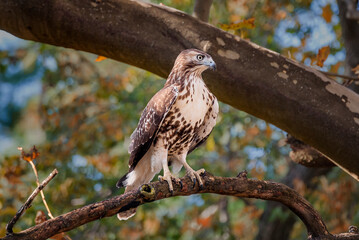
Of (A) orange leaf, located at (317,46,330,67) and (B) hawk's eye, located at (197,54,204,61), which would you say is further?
(A) orange leaf, located at (317,46,330,67)

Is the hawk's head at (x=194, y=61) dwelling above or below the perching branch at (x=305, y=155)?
above

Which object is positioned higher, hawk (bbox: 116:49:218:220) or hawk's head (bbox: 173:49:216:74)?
hawk's head (bbox: 173:49:216:74)

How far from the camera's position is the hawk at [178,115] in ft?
9.69

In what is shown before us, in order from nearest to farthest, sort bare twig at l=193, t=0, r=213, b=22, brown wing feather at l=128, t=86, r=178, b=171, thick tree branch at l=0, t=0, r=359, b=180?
brown wing feather at l=128, t=86, r=178, b=171 < thick tree branch at l=0, t=0, r=359, b=180 < bare twig at l=193, t=0, r=213, b=22

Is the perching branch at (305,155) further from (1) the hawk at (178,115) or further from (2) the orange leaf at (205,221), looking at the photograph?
(2) the orange leaf at (205,221)

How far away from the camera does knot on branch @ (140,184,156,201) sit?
2.36 metres

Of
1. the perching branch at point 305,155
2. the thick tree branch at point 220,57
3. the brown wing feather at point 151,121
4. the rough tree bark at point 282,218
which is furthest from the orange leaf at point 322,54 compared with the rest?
the rough tree bark at point 282,218

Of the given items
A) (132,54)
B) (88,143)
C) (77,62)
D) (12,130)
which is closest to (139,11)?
(132,54)

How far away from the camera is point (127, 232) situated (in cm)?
754

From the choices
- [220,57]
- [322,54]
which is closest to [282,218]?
[322,54]

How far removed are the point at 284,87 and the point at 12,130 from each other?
7300 millimetres

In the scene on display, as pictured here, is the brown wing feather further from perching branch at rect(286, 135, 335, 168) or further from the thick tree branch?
perching branch at rect(286, 135, 335, 168)

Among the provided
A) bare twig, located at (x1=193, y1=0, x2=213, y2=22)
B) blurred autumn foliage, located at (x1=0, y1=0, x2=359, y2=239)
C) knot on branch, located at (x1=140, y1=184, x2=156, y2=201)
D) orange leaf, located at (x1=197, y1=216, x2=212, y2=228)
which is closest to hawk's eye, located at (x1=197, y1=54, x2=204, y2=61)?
knot on branch, located at (x1=140, y1=184, x2=156, y2=201)

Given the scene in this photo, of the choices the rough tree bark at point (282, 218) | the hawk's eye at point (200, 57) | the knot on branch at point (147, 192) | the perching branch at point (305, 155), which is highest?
the hawk's eye at point (200, 57)
